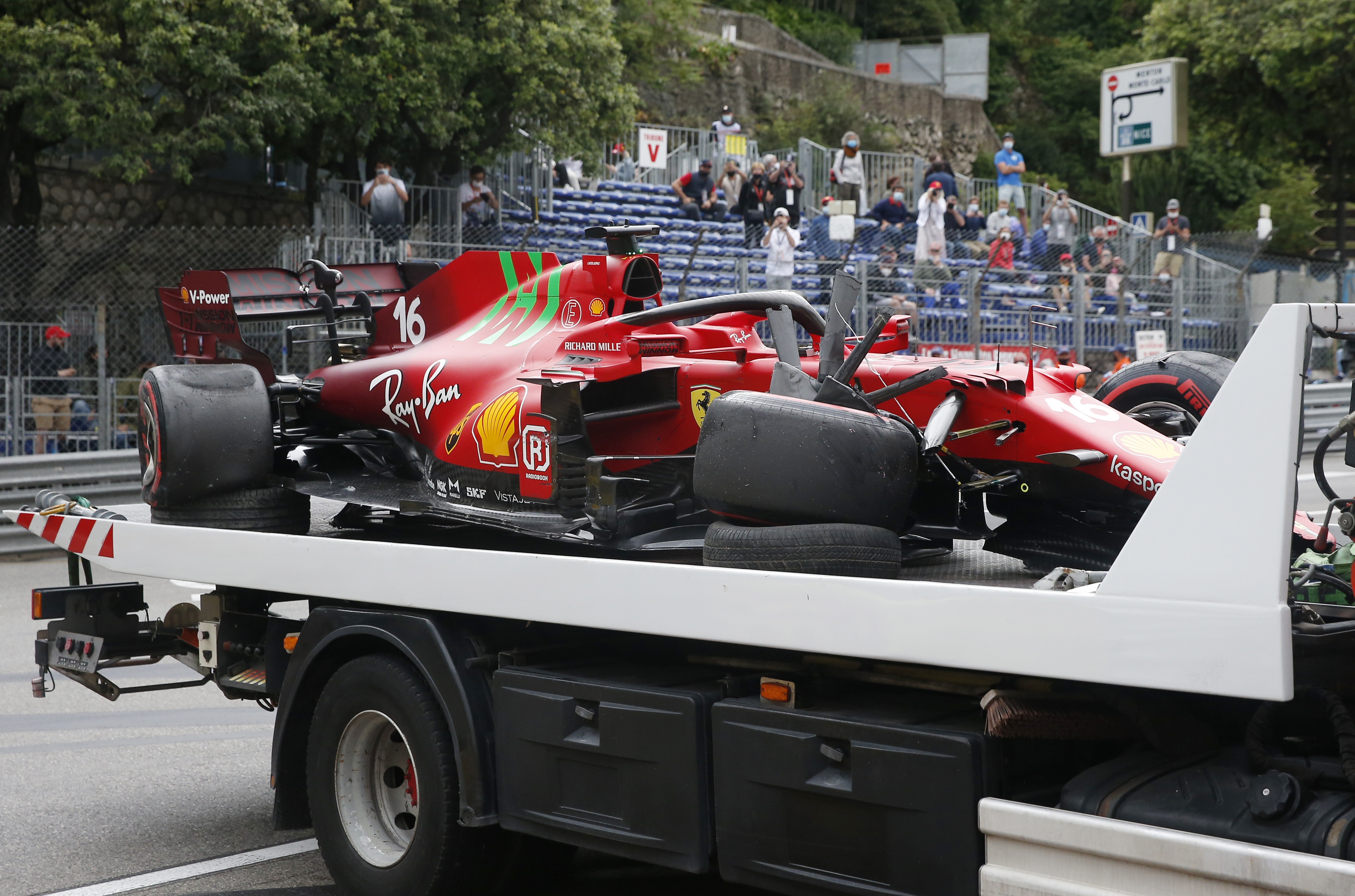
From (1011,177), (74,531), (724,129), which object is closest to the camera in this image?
(74,531)

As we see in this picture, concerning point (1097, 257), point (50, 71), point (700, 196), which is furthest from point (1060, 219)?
point (50, 71)

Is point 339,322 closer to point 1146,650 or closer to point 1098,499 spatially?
point 1098,499

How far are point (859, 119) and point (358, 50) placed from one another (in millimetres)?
25606

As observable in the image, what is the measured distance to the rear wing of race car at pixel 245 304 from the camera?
264 inches

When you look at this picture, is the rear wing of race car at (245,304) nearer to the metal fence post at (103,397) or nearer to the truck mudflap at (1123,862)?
the truck mudflap at (1123,862)

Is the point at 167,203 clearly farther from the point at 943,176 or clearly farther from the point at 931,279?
the point at 943,176

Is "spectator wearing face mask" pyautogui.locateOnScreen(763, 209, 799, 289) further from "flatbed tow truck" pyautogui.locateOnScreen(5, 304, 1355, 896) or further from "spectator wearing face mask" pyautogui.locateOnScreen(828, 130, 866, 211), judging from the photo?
"flatbed tow truck" pyautogui.locateOnScreen(5, 304, 1355, 896)

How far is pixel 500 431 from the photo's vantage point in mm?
5551

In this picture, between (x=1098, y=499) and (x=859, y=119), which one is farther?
(x=859, y=119)

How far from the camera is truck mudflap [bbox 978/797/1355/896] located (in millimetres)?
2562

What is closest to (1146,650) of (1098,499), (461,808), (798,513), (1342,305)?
(1342,305)

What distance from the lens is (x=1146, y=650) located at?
2764 millimetres

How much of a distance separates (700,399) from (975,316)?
36.1 feet

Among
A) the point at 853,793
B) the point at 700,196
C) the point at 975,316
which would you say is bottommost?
the point at 853,793
